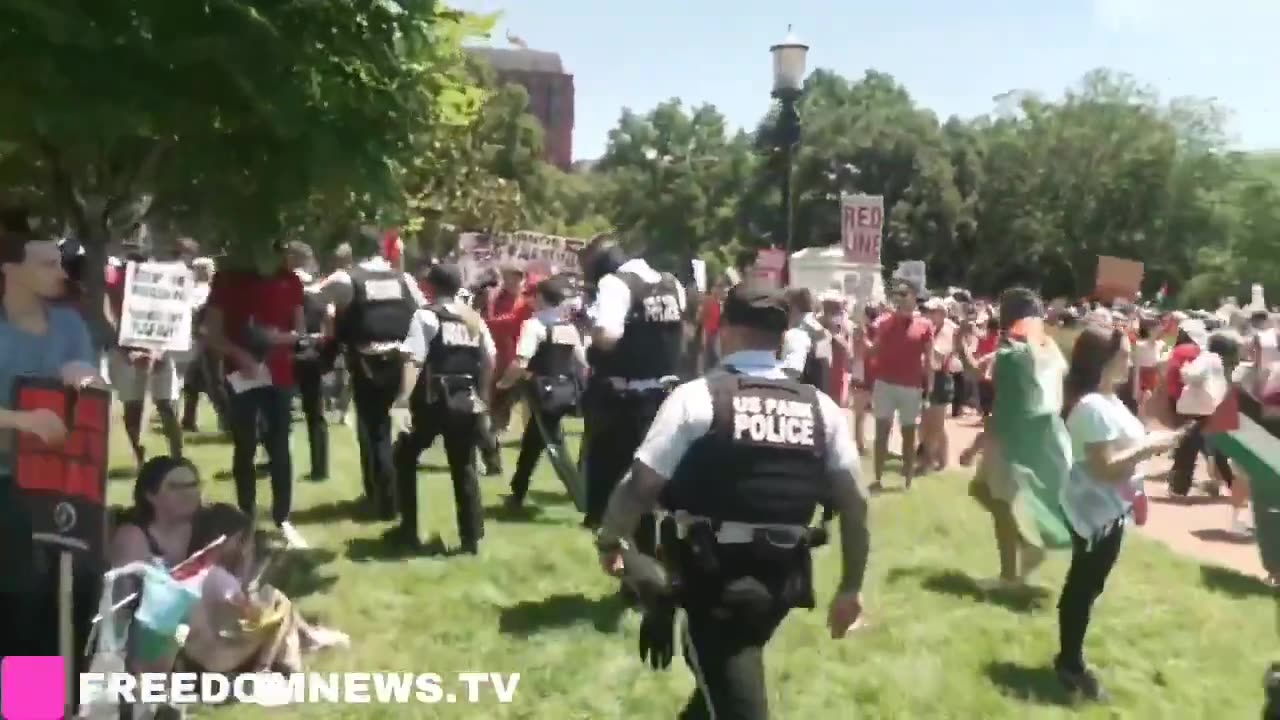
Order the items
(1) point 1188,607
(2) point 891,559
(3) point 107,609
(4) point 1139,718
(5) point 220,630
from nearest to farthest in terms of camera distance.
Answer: (3) point 107,609, (5) point 220,630, (4) point 1139,718, (1) point 1188,607, (2) point 891,559

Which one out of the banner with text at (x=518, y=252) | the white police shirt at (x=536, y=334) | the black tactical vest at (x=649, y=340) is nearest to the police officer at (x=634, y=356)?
the black tactical vest at (x=649, y=340)

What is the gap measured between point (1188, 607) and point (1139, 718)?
2.63m

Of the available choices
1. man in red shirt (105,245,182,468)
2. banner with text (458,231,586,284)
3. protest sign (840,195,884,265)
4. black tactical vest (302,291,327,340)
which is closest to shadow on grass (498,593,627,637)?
black tactical vest (302,291,327,340)

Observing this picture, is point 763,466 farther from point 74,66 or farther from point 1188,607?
point 1188,607

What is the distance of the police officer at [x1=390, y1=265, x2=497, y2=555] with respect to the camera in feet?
27.1

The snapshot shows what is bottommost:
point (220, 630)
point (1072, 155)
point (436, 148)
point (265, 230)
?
point (220, 630)

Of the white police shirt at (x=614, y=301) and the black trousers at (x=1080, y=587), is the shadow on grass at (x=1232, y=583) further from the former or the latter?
the white police shirt at (x=614, y=301)

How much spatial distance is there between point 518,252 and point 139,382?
13.8 meters

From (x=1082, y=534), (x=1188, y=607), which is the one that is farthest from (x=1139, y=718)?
(x=1188, y=607)

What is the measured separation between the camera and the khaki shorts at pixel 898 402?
12508 mm

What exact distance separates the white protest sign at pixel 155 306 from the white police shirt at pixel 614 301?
3270 mm

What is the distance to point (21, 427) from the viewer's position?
4.49 m

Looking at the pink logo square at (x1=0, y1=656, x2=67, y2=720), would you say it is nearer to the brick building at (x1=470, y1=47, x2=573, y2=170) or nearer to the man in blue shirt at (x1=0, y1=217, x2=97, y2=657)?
the man in blue shirt at (x1=0, y1=217, x2=97, y2=657)

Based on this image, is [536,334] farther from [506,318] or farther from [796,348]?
[506,318]
